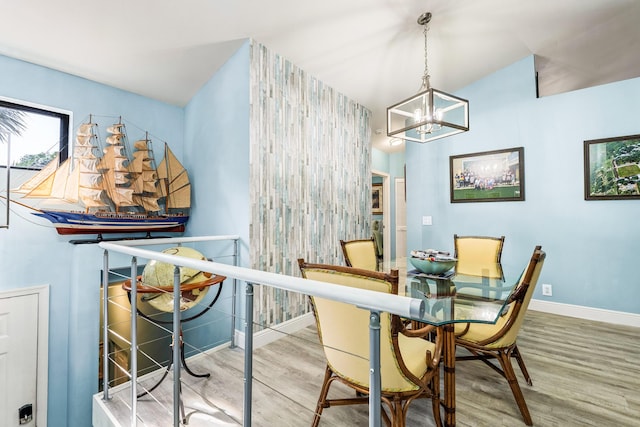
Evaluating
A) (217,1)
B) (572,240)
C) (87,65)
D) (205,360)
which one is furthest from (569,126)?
(87,65)

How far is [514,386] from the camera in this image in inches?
61.7

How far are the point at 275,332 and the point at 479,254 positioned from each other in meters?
2.00

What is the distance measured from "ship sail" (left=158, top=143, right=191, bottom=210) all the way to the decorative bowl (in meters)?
2.52

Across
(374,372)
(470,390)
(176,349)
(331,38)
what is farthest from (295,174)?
(374,372)

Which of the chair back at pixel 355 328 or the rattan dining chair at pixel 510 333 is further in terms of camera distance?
the rattan dining chair at pixel 510 333

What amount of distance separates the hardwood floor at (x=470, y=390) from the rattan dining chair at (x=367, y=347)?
1.02ft

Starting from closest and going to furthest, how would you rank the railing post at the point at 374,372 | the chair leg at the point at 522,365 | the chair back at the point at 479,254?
the railing post at the point at 374,372 → the chair leg at the point at 522,365 → the chair back at the point at 479,254

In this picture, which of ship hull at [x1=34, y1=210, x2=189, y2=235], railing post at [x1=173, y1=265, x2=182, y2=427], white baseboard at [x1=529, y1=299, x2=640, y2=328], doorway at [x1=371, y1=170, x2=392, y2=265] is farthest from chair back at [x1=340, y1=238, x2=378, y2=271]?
doorway at [x1=371, y1=170, x2=392, y2=265]

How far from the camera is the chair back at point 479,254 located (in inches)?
98.7

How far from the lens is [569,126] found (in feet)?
10.4

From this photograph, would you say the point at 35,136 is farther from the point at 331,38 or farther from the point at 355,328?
the point at 355,328

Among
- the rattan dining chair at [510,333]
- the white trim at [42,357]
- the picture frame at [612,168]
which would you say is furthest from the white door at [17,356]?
the picture frame at [612,168]

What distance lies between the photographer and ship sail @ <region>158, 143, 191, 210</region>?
3.26m

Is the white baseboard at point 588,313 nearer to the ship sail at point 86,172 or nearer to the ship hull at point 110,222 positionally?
the ship hull at point 110,222
